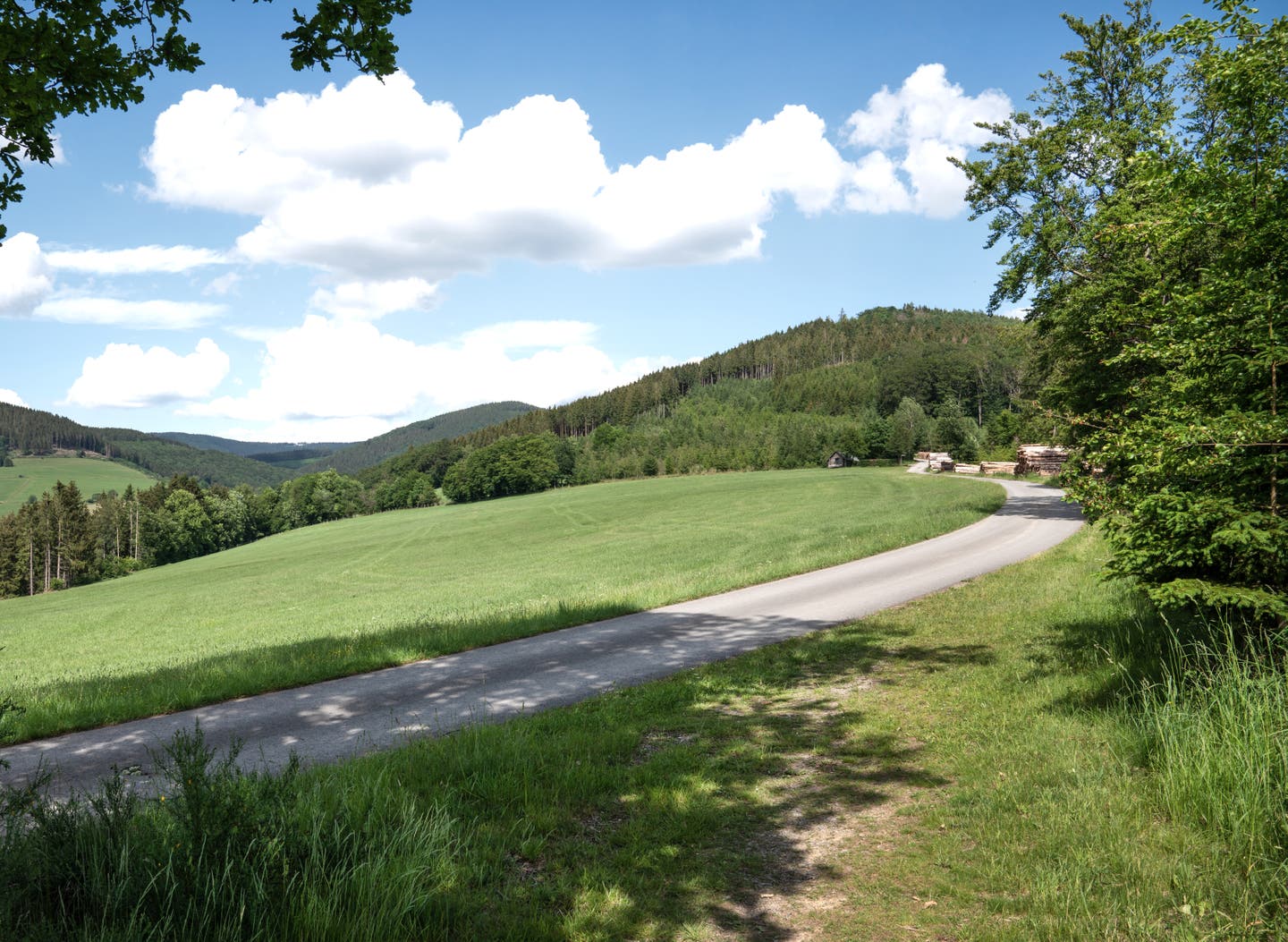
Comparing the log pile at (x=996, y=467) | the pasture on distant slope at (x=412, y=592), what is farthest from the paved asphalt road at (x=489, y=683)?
the log pile at (x=996, y=467)

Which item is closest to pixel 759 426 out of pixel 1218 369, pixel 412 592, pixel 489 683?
pixel 412 592

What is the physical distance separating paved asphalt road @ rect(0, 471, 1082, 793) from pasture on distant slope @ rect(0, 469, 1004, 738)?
2.46 feet

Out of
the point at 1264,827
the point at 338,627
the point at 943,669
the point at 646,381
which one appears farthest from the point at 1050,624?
the point at 646,381

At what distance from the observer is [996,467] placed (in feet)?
208

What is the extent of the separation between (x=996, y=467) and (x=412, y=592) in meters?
55.8

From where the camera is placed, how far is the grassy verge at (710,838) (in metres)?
3.66

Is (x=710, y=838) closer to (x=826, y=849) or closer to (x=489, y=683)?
(x=826, y=849)

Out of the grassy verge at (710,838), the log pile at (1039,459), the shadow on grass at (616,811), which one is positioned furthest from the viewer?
the log pile at (1039,459)

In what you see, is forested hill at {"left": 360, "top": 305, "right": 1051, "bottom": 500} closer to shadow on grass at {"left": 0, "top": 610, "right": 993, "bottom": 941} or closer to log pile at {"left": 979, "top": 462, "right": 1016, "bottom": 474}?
log pile at {"left": 979, "top": 462, "right": 1016, "bottom": 474}

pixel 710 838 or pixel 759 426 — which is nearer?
pixel 710 838

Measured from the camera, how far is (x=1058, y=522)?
84.6 ft

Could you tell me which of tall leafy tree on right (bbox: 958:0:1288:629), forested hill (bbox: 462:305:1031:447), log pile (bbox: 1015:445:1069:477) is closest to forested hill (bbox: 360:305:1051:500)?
forested hill (bbox: 462:305:1031:447)

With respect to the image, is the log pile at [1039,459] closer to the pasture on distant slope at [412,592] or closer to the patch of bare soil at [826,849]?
the pasture on distant slope at [412,592]

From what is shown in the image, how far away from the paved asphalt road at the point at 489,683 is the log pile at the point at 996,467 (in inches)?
1989
